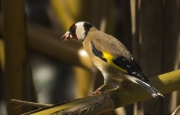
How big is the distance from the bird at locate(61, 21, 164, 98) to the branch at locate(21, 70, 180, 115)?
0.07 meters

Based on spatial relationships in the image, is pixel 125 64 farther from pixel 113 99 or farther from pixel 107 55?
pixel 113 99

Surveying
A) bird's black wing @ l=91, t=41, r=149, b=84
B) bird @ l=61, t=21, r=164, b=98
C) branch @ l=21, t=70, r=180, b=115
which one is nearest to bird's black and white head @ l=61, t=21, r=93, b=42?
bird @ l=61, t=21, r=164, b=98

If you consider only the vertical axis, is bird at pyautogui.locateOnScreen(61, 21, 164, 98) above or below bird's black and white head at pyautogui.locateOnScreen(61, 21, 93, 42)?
below

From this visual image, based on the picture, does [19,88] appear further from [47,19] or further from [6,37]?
[47,19]

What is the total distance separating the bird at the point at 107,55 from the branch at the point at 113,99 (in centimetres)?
7

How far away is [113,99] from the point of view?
64.7 inches

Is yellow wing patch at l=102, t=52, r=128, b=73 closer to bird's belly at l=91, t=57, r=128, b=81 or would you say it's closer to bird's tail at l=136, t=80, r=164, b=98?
bird's belly at l=91, t=57, r=128, b=81

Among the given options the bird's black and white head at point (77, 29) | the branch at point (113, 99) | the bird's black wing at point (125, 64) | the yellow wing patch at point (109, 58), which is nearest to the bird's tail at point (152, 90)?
the branch at point (113, 99)

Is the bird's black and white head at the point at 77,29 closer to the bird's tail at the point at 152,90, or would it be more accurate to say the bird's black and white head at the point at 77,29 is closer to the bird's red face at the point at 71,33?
the bird's red face at the point at 71,33

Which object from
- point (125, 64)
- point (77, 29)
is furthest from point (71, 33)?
point (125, 64)

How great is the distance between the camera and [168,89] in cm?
169

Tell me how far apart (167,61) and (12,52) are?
2.01 ft

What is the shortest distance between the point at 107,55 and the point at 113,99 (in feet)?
1.50

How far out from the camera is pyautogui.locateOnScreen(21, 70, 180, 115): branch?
1.51 meters
